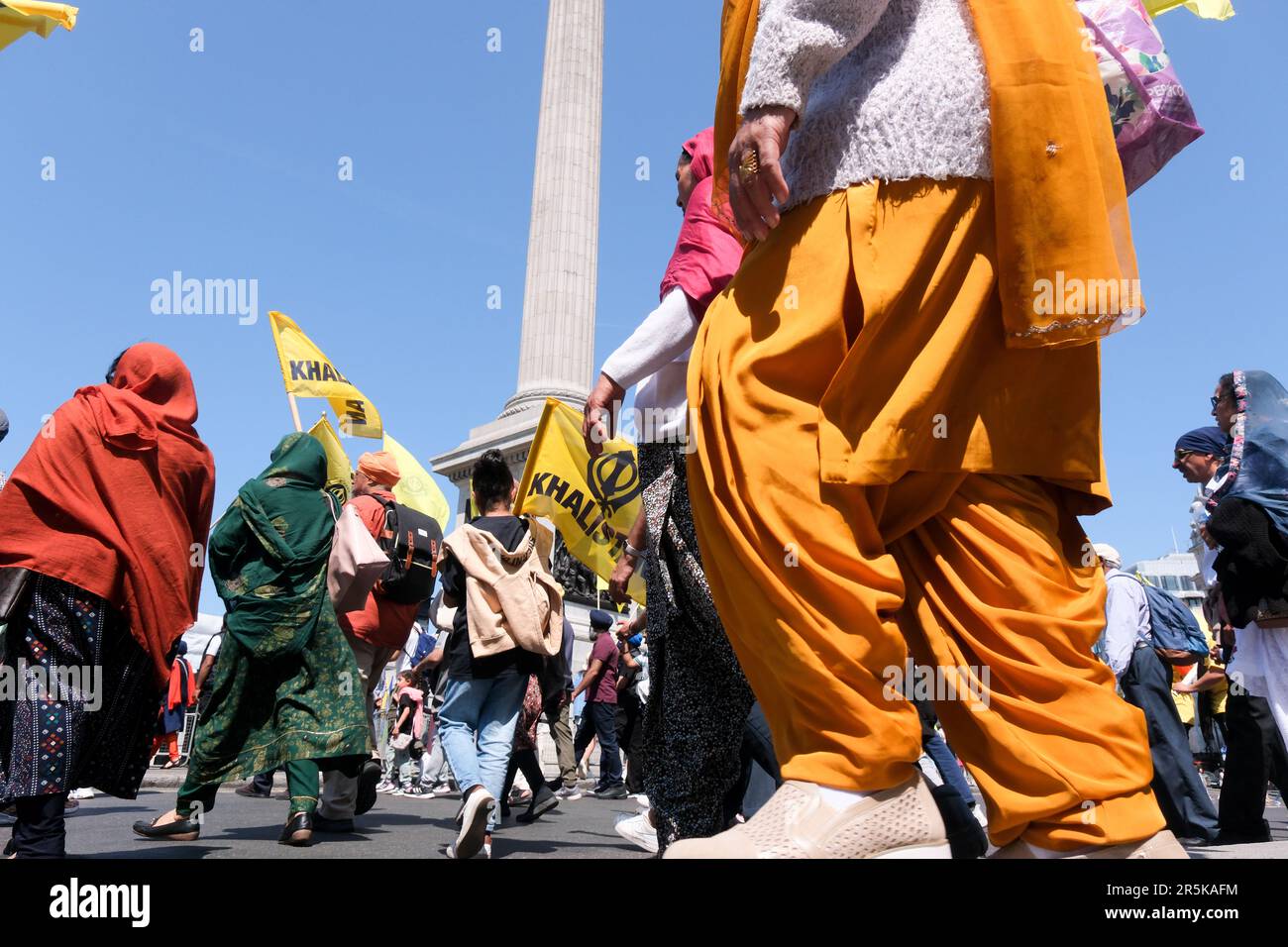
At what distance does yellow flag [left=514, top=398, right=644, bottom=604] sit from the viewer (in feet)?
25.0

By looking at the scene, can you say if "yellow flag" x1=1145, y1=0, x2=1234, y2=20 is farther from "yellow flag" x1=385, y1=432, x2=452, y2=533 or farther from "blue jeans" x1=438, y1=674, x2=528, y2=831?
"yellow flag" x1=385, y1=432, x2=452, y2=533

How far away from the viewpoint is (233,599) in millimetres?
4738

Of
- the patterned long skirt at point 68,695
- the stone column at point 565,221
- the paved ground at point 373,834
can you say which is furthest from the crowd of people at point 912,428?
the stone column at point 565,221

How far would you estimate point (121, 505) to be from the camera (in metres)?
3.75

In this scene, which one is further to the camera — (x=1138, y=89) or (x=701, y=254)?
(x=701, y=254)

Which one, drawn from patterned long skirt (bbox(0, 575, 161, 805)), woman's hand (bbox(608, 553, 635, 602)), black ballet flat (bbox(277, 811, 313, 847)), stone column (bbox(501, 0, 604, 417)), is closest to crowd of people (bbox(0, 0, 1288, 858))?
woman's hand (bbox(608, 553, 635, 602))

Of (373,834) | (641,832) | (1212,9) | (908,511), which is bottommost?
(373,834)

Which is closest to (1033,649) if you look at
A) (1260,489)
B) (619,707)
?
(1260,489)

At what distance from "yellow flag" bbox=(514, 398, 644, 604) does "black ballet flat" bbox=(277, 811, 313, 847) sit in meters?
3.32

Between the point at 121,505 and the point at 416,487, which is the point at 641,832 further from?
the point at 416,487

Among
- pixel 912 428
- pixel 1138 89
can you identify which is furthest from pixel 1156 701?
pixel 912 428

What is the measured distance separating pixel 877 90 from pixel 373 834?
467cm

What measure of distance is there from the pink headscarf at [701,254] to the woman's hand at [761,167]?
117 centimetres

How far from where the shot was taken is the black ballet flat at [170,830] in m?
4.59
